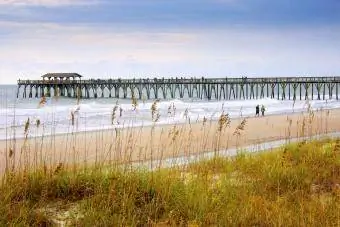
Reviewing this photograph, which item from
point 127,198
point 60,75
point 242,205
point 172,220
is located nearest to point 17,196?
point 127,198

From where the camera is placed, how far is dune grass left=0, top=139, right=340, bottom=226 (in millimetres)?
5480

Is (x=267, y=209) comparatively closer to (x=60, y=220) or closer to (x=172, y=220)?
(x=172, y=220)

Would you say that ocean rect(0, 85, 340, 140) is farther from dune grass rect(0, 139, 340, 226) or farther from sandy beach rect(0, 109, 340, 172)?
dune grass rect(0, 139, 340, 226)

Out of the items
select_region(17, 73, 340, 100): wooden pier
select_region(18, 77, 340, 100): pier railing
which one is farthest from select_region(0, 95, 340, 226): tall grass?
select_region(17, 73, 340, 100): wooden pier

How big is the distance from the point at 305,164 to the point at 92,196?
424 cm

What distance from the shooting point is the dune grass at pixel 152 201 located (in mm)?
5480

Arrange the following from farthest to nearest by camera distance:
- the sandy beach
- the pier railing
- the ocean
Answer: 1. the pier railing
2. the ocean
3. the sandy beach

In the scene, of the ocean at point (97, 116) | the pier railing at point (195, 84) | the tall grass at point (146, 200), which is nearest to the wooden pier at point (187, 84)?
the pier railing at point (195, 84)

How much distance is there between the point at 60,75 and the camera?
3083 inches

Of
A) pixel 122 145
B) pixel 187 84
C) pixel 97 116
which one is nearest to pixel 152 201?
pixel 122 145

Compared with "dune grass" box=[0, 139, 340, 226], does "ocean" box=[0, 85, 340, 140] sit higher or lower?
lower

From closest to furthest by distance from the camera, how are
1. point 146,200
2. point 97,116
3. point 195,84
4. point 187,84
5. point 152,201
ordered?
point 152,201 → point 146,200 → point 97,116 → point 195,84 → point 187,84

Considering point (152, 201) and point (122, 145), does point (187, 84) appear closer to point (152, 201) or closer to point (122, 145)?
point (122, 145)

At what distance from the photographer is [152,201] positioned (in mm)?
5910
